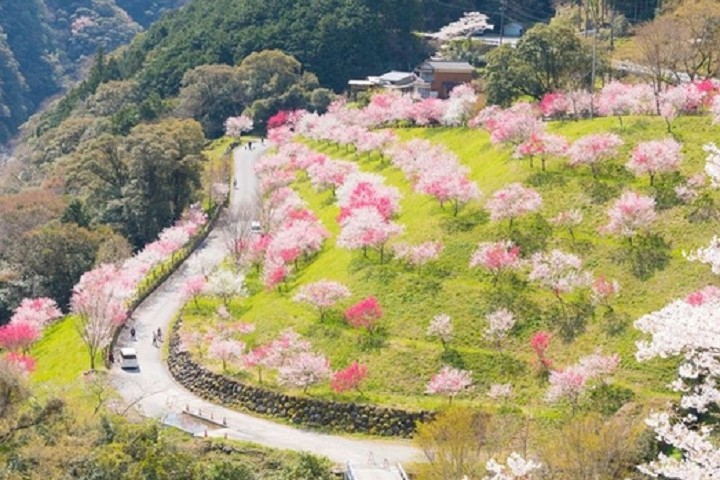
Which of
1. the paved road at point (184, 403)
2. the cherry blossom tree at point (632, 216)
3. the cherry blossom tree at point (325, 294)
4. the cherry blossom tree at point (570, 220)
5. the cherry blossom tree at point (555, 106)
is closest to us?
the paved road at point (184, 403)

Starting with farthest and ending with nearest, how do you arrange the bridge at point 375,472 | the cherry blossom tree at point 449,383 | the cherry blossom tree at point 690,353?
the cherry blossom tree at point 449,383
the bridge at point 375,472
the cherry blossom tree at point 690,353

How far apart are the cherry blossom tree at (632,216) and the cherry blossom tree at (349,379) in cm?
1327

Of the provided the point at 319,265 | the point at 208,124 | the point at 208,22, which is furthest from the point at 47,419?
the point at 208,22

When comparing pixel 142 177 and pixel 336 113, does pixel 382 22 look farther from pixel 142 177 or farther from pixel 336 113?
pixel 142 177

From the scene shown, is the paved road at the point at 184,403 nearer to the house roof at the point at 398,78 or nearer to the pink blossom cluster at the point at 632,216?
the pink blossom cluster at the point at 632,216

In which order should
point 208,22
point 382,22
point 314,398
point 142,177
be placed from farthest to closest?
point 208,22, point 382,22, point 142,177, point 314,398

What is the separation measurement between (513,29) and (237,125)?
34.4 metres

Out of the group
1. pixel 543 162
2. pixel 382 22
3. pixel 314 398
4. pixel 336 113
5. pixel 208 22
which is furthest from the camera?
pixel 208 22

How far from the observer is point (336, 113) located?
80.0 metres

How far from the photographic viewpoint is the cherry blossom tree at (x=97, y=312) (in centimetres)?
4984

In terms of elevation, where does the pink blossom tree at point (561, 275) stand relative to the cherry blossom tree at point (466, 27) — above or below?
above

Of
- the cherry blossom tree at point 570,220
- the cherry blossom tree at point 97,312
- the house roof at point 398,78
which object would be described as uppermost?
the cherry blossom tree at point 570,220

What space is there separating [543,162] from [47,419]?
3050cm

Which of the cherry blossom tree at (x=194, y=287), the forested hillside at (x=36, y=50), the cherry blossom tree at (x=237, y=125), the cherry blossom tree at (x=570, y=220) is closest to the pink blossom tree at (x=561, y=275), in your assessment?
the cherry blossom tree at (x=570, y=220)
